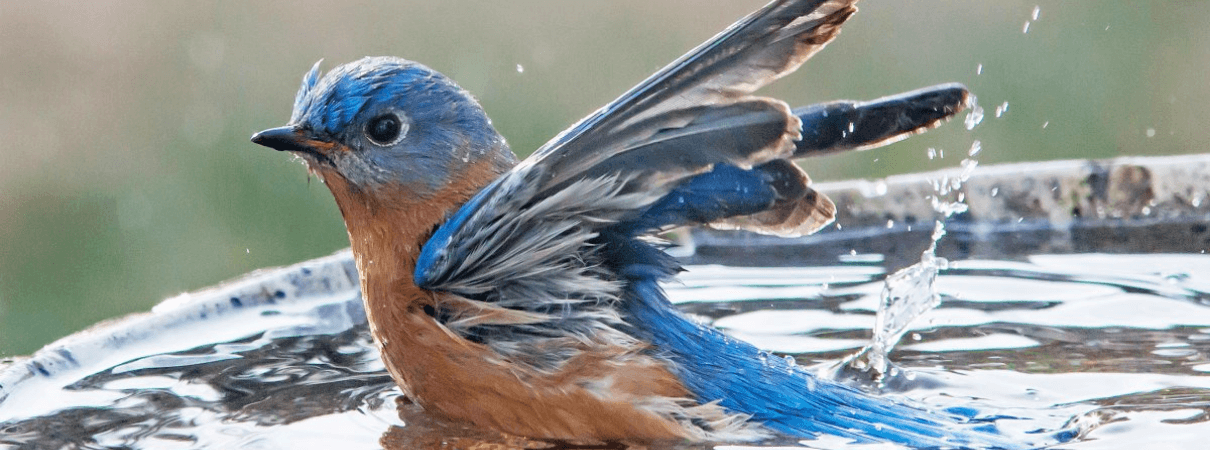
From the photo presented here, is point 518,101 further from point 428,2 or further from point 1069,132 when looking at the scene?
point 1069,132

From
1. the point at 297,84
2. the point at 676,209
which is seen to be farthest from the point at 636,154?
the point at 297,84

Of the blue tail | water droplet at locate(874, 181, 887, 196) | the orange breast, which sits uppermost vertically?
water droplet at locate(874, 181, 887, 196)

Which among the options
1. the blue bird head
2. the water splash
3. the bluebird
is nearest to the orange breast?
the bluebird

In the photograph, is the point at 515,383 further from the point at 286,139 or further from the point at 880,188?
the point at 880,188

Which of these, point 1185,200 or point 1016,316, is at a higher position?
point 1185,200

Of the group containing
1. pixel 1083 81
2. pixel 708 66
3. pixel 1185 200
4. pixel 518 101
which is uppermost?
pixel 1083 81

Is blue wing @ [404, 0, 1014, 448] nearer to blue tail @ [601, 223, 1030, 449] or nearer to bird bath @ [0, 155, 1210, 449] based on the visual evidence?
blue tail @ [601, 223, 1030, 449]

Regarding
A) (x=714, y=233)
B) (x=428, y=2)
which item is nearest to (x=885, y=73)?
(x=428, y=2)
